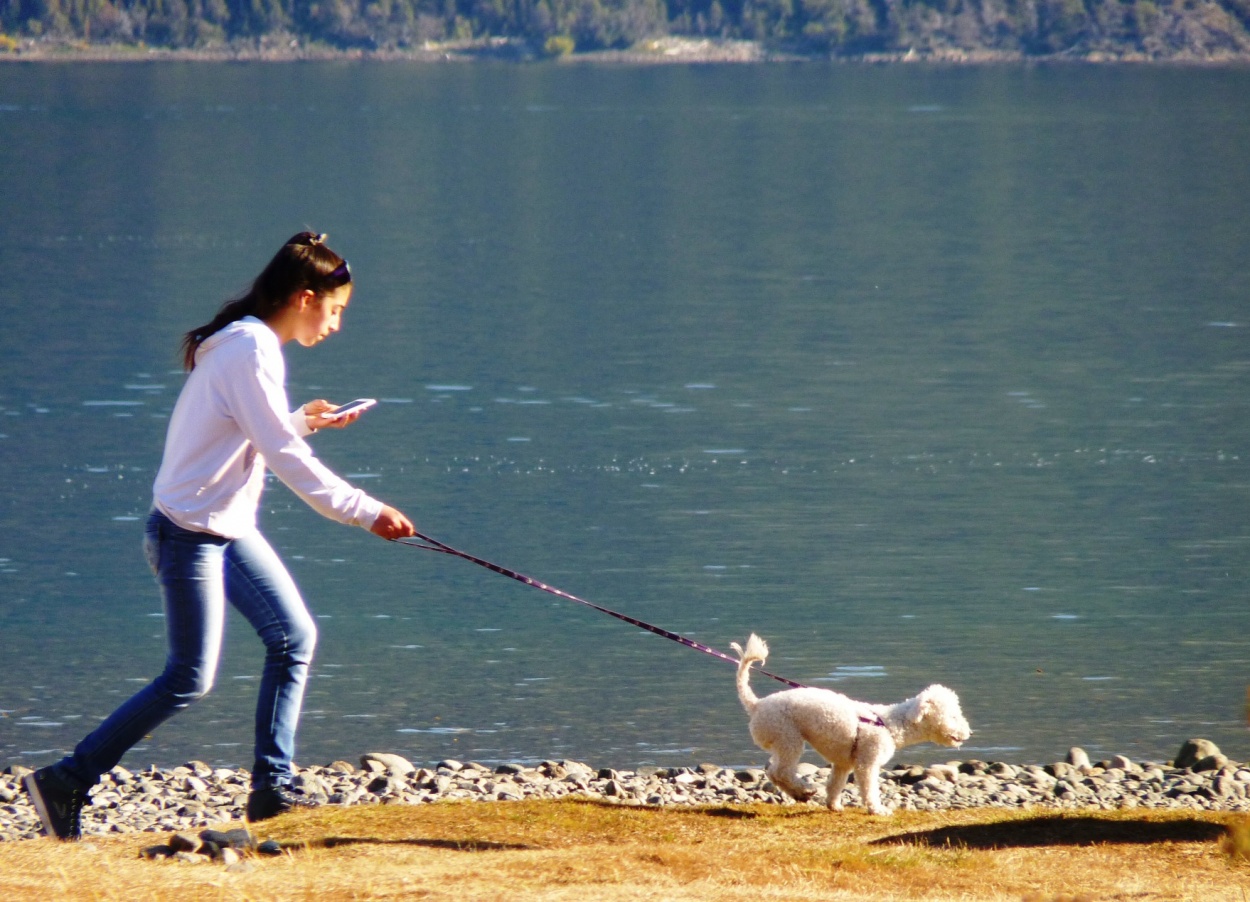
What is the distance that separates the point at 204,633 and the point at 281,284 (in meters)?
1.30

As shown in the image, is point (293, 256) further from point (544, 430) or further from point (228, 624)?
point (544, 430)

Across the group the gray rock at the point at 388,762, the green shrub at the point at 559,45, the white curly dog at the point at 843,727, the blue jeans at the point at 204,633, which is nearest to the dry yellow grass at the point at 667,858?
the white curly dog at the point at 843,727

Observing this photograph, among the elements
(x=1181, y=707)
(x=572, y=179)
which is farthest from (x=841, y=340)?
(x=572, y=179)

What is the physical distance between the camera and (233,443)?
7062 millimetres

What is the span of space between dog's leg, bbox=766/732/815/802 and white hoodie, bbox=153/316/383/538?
2.41 metres

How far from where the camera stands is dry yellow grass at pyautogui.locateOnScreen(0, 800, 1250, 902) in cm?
673

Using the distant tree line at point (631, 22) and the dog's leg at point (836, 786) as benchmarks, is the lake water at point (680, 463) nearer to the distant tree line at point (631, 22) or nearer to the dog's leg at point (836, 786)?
the dog's leg at point (836, 786)

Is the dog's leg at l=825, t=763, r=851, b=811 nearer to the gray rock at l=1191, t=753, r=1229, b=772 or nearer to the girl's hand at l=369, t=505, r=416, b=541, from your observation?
the girl's hand at l=369, t=505, r=416, b=541

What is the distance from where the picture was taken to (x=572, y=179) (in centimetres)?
8044

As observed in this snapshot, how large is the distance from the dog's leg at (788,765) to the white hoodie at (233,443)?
241cm

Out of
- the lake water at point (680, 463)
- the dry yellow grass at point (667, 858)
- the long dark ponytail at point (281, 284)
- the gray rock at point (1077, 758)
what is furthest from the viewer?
the lake water at point (680, 463)

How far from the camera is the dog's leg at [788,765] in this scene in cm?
855

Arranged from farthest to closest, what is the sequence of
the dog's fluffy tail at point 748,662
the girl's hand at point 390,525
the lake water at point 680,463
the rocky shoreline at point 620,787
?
the lake water at point 680,463 → the rocky shoreline at point 620,787 → the dog's fluffy tail at point 748,662 → the girl's hand at point 390,525

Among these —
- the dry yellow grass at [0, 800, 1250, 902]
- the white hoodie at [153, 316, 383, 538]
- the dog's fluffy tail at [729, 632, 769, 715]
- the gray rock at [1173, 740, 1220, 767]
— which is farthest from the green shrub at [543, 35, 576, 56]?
the white hoodie at [153, 316, 383, 538]
